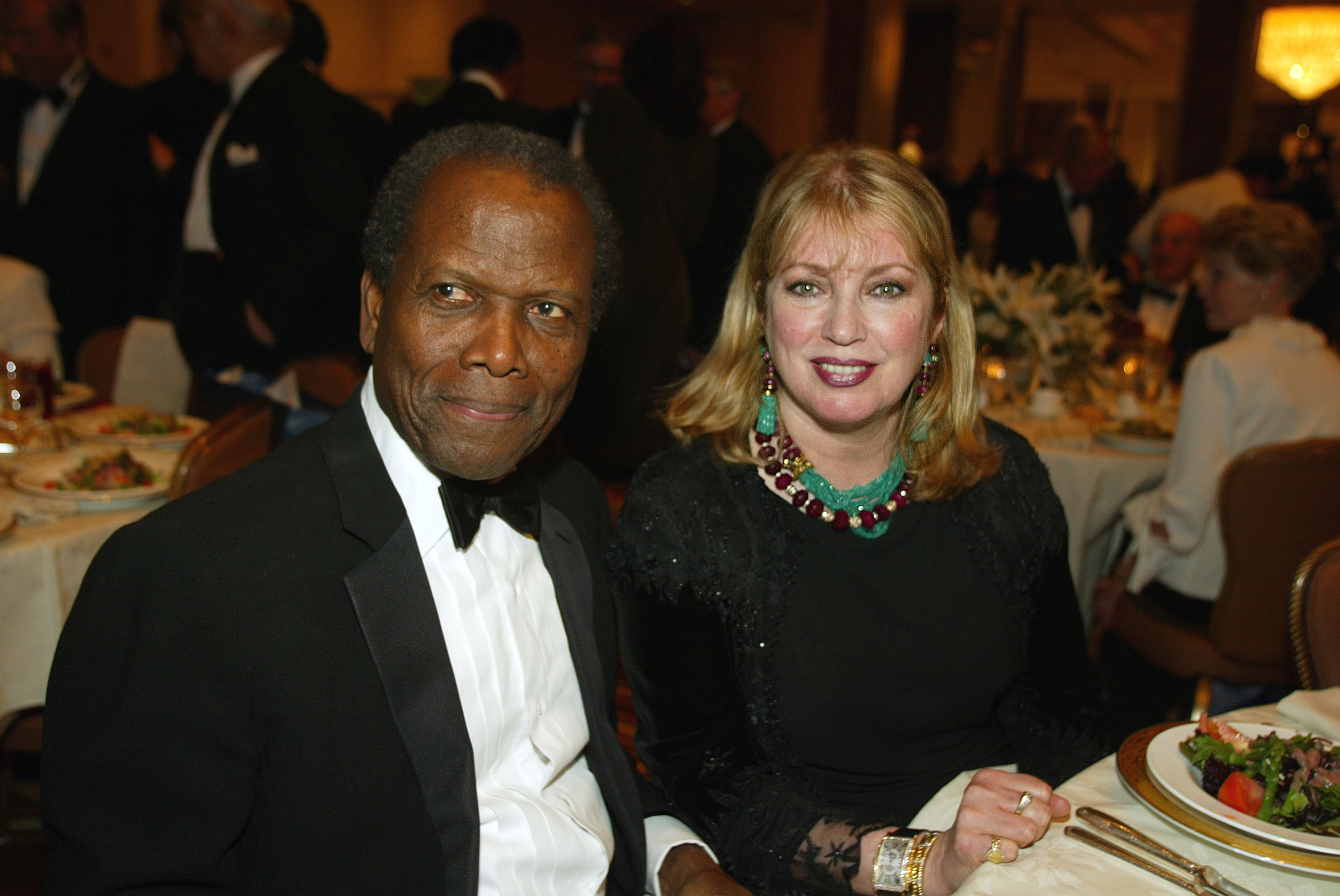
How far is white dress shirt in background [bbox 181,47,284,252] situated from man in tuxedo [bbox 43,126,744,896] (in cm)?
263

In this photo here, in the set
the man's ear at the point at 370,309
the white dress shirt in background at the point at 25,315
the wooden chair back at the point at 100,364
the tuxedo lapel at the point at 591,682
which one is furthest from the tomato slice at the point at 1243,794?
the wooden chair back at the point at 100,364

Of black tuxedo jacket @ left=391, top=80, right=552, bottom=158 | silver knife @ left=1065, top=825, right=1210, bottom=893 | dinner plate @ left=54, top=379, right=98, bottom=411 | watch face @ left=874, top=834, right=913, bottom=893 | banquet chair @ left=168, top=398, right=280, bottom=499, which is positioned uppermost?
black tuxedo jacket @ left=391, top=80, right=552, bottom=158

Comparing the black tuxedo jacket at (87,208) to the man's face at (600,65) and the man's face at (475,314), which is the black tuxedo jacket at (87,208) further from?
the man's face at (475,314)

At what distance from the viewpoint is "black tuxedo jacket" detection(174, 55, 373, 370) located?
3.35m

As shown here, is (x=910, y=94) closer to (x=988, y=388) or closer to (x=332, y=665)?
(x=988, y=388)

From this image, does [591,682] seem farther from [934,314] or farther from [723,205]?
→ [723,205]

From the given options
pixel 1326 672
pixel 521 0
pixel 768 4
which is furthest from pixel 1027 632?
pixel 768 4

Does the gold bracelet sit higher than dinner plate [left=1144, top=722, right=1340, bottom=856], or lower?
lower

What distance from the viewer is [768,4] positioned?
45.6 feet

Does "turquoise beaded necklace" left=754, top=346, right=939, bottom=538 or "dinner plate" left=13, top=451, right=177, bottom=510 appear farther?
"dinner plate" left=13, top=451, right=177, bottom=510

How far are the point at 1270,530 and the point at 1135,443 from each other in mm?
792

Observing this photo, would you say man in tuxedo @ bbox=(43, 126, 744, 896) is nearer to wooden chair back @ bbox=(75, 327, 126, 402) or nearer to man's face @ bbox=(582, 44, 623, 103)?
wooden chair back @ bbox=(75, 327, 126, 402)

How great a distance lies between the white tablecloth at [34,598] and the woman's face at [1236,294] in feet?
11.8

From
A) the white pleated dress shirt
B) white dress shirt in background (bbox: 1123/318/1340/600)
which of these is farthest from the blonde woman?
white dress shirt in background (bbox: 1123/318/1340/600)
